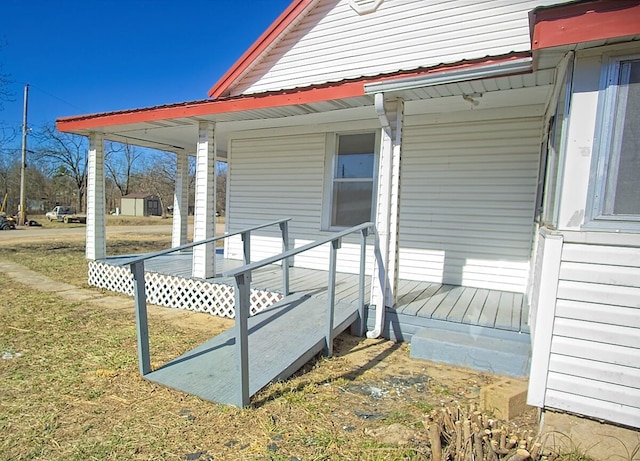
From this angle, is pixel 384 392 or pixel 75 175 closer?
pixel 384 392

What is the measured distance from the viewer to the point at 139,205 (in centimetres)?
4272

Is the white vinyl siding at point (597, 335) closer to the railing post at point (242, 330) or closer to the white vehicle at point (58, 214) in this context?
the railing post at point (242, 330)

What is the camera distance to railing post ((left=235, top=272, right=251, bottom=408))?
7.74 feet

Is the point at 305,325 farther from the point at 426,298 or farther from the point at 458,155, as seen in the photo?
the point at 458,155

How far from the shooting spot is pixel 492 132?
488 centimetres

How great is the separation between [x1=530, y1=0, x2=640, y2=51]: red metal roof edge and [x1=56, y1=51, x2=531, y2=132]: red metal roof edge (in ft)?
2.45

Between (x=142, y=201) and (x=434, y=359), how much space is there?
45.1m

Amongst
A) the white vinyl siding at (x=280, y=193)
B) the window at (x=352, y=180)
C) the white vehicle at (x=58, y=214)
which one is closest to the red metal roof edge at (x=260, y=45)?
the white vinyl siding at (x=280, y=193)

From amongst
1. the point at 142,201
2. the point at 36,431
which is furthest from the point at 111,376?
the point at 142,201

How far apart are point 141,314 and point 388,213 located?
8.27 feet

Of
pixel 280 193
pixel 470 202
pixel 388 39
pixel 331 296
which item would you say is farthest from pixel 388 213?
pixel 388 39

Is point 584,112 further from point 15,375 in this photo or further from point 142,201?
point 142,201

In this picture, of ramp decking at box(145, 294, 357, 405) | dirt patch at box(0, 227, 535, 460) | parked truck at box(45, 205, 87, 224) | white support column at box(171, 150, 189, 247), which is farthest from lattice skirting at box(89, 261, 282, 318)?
parked truck at box(45, 205, 87, 224)

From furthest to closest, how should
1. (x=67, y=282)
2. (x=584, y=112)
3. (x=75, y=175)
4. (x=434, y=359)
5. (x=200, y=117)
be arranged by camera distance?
1. (x=75, y=175)
2. (x=67, y=282)
3. (x=200, y=117)
4. (x=434, y=359)
5. (x=584, y=112)
